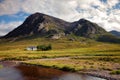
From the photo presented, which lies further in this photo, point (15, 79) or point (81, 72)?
point (81, 72)

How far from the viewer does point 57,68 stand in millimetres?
74812

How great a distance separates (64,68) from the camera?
71.8 meters

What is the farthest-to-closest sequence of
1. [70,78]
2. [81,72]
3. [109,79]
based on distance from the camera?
[81,72], [70,78], [109,79]

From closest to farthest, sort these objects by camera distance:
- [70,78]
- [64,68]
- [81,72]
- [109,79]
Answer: [109,79], [70,78], [81,72], [64,68]

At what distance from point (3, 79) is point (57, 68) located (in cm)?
2376

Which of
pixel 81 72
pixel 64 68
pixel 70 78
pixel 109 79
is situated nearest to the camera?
pixel 109 79

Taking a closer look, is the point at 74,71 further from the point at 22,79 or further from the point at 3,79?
the point at 3,79

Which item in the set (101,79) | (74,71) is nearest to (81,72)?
(74,71)

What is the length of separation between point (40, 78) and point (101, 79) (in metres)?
15.9

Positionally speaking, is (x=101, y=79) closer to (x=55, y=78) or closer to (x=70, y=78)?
(x=70, y=78)

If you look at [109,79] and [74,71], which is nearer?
[109,79]

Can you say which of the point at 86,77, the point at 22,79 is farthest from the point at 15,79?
the point at 86,77

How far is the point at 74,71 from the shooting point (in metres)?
67.0

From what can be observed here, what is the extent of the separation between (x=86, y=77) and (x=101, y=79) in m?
5.15
